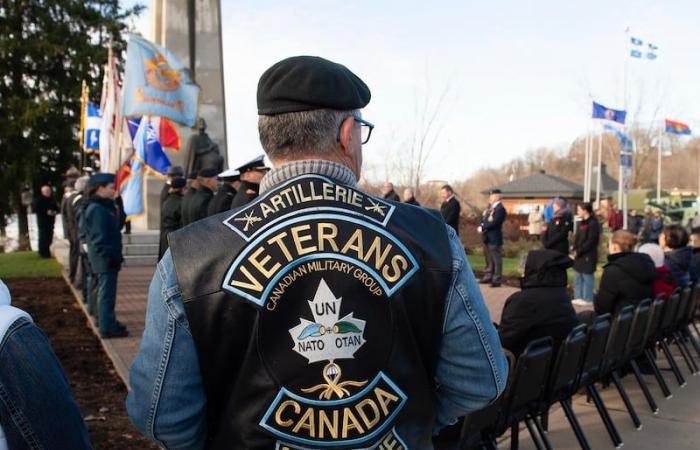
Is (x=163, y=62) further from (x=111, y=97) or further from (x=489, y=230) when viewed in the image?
(x=489, y=230)

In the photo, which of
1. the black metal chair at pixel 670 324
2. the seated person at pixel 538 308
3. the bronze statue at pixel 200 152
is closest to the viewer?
the seated person at pixel 538 308

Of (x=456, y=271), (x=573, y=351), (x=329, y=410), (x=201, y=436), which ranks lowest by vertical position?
(x=573, y=351)

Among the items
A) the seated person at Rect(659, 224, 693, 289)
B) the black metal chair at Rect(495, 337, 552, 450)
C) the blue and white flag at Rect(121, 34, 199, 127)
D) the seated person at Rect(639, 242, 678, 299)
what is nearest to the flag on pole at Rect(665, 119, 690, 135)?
the blue and white flag at Rect(121, 34, 199, 127)

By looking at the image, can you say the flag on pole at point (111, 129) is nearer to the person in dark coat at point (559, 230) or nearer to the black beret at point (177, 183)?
the black beret at point (177, 183)

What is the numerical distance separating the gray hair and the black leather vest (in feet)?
0.38

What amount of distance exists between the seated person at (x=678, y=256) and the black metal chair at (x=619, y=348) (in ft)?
9.06

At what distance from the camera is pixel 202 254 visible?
162 cm

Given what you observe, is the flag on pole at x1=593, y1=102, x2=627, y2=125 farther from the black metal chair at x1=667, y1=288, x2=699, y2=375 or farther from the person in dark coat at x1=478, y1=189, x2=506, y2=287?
the black metal chair at x1=667, y1=288, x2=699, y2=375

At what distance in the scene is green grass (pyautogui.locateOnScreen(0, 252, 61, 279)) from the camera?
14445 mm

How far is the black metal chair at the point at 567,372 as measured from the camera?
4352 millimetres

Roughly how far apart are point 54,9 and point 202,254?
3595cm

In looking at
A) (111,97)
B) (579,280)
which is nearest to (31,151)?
(111,97)

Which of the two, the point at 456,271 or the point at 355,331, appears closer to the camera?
the point at 355,331

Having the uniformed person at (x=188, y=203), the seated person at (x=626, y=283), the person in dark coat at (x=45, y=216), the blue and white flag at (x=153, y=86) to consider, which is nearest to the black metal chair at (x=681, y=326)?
the seated person at (x=626, y=283)
